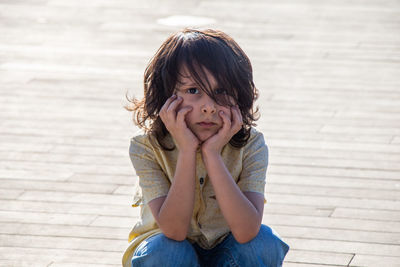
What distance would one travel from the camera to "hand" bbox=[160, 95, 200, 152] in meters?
2.50

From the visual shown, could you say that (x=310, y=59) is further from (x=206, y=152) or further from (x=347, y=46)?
(x=206, y=152)

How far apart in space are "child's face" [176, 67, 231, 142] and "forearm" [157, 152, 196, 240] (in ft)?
0.33

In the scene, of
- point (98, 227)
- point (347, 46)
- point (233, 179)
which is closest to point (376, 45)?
point (347, 46)

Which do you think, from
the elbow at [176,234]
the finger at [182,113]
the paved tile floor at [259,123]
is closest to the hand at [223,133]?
the finger at [182,113]

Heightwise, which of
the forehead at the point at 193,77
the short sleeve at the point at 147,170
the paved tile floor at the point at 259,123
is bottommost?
the paved tile floor at the point at 259,123

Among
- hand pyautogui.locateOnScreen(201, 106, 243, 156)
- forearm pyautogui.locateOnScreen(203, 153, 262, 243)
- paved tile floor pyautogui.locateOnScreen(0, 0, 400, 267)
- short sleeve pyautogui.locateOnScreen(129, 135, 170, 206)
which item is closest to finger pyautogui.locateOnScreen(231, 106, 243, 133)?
hand pyautogui.locateOnScreen(201, 106, 243, 156)

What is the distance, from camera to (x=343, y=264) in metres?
3.21

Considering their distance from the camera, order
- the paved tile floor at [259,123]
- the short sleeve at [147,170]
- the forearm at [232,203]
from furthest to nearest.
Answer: the paved tile floor at [259,123], the short sleeve at [147,170], the forearm at [232,203]

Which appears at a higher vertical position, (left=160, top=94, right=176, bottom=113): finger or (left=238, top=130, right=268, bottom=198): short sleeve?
(left=160, top=94, right=176, bottom=113): finger

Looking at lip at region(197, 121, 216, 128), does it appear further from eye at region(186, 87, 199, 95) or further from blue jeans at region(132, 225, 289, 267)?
blue jeans at region(132, 225, 289, 267)

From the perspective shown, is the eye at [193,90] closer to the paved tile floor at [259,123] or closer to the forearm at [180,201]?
the forearm at [180,201]

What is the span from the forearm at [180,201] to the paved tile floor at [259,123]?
→ 2.65 ft

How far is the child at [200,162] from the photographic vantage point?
8.20 ft

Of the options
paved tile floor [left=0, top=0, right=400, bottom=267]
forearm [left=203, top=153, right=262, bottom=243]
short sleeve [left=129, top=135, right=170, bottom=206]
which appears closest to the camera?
forearm [left=203, top=153, right=262, bottom=243]
